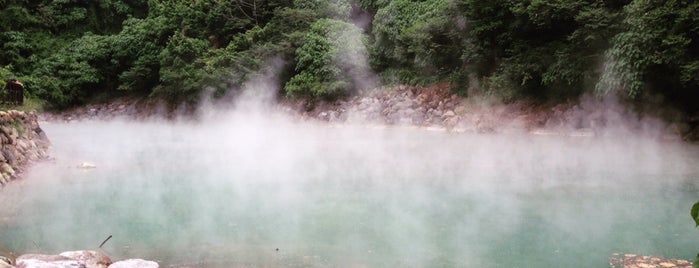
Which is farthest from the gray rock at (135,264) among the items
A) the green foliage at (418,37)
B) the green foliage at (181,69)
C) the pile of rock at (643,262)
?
the green foliage at (181,69)

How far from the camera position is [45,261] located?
4406mm

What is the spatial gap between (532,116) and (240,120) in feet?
35.2

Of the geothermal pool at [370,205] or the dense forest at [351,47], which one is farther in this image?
the dense forest at [351,47]

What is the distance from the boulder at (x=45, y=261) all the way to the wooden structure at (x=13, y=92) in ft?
57.9

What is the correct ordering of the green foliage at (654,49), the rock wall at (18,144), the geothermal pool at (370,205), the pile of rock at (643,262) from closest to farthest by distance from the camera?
the pile of rock at (643,262) → the geothermal pool at (370,205) → the rock wall at (18,144) → the green foliage at (654,49)

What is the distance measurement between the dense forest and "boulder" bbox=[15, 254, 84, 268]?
1086 cm

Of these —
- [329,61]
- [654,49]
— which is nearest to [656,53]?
[654,49]

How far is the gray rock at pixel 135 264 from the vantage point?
4.44m

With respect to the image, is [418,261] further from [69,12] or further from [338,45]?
[69,12]

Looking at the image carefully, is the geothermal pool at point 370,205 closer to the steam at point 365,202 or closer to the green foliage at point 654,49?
the steam at point 365,202

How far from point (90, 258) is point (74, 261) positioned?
16 centimetres

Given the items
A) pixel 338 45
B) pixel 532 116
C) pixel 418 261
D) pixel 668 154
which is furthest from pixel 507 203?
pixel 338 45

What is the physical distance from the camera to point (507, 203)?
663 centimetres

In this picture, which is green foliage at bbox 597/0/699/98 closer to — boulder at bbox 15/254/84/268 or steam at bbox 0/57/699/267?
steam at bbox 0/57/699/267
